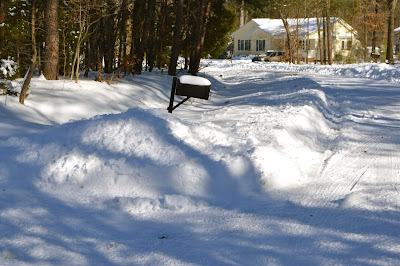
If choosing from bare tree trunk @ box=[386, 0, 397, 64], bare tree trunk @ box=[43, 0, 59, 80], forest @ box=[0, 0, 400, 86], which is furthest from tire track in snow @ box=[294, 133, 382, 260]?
bare tree trunk @ box=[386, 0, 397, 64]

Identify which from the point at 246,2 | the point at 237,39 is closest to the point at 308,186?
the point at 246,2

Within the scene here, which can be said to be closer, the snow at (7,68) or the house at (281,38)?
the snow at (7,68)

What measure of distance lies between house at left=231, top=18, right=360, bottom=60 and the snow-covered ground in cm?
5623

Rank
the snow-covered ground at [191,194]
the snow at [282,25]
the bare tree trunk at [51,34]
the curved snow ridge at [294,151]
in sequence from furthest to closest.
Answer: the snow at [282,25]
the bare tree trunk at [51,34]
the curved snow ridge at [294,151]
the snow-covered ground at [191,194]

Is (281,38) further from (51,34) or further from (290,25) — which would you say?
(51,34)

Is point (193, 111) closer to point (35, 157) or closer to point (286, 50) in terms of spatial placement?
point (35, 157)

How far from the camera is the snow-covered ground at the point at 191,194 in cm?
353

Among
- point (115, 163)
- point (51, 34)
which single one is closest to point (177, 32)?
point (51, 34)

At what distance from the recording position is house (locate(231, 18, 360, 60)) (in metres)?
63.8

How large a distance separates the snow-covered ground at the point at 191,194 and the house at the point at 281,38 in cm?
5623

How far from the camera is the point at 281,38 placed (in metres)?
62.4

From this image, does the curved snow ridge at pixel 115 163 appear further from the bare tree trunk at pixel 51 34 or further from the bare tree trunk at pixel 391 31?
the bare tree trunk at pixel 391 31

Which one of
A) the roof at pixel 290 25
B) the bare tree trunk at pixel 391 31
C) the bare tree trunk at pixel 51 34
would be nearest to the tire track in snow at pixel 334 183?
the bare tree trunk at pixel 51 34

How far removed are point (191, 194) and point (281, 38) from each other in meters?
60.2
